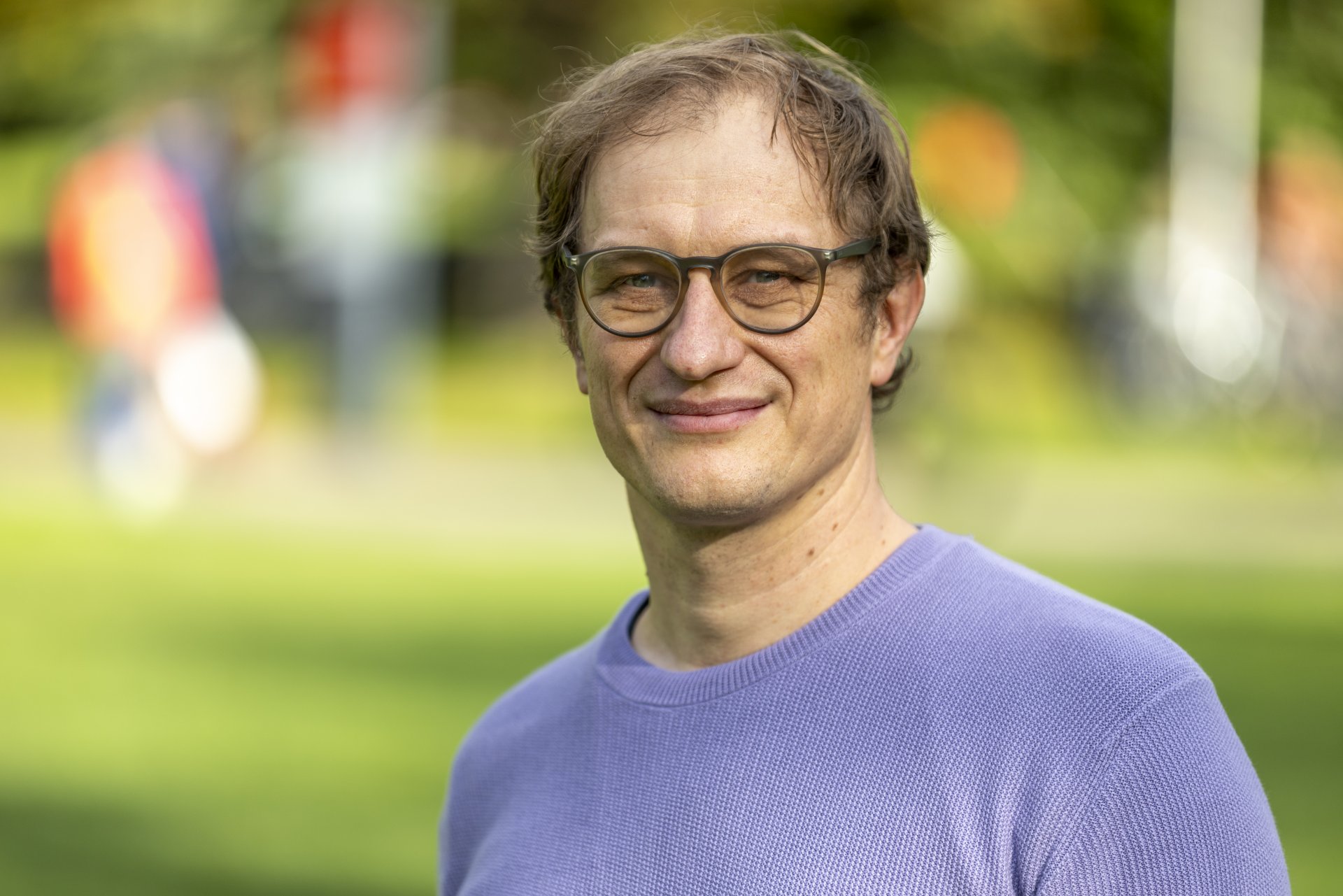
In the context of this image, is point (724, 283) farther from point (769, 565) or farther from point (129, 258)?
point (129, 258)

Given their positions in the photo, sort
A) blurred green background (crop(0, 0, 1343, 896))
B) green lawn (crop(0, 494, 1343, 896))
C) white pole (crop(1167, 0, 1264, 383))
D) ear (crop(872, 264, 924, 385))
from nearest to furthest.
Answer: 1. ear (crop(872, 264, 924, 385))
2. green lawn (crop(0, 494, 1343, 896))
3. blurred green background (crop(0, 0, 1343, 896))
4. white pole (crop(1167, 0, 1264, 383))

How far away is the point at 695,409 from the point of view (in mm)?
2490

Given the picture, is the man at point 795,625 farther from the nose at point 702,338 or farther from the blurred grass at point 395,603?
the blurred grass at point 395,603

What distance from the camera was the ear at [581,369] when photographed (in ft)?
8.91

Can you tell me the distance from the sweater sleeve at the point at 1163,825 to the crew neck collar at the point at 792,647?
1.40ft

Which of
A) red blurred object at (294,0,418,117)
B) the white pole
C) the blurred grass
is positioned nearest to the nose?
the blurred grass

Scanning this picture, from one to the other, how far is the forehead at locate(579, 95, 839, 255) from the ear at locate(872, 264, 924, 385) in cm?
21

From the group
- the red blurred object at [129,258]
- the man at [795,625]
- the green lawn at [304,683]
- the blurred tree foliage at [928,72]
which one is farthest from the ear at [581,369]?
the blurred tree foliage at [928,72]

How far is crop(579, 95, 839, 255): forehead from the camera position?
96.3 inches

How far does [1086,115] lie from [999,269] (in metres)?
4.50

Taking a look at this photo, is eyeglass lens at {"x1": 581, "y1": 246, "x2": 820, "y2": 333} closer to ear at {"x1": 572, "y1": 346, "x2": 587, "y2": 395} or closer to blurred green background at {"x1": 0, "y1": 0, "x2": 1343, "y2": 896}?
ear at {"x1": 572, "y1": 346, "x2": 587, "y2": 395}

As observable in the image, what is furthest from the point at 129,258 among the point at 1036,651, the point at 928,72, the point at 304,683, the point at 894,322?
the point at 928,72

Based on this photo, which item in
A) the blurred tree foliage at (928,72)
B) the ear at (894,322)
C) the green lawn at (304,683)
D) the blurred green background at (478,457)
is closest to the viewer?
the ear at (894,322)

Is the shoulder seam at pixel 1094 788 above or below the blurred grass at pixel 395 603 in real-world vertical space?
below
